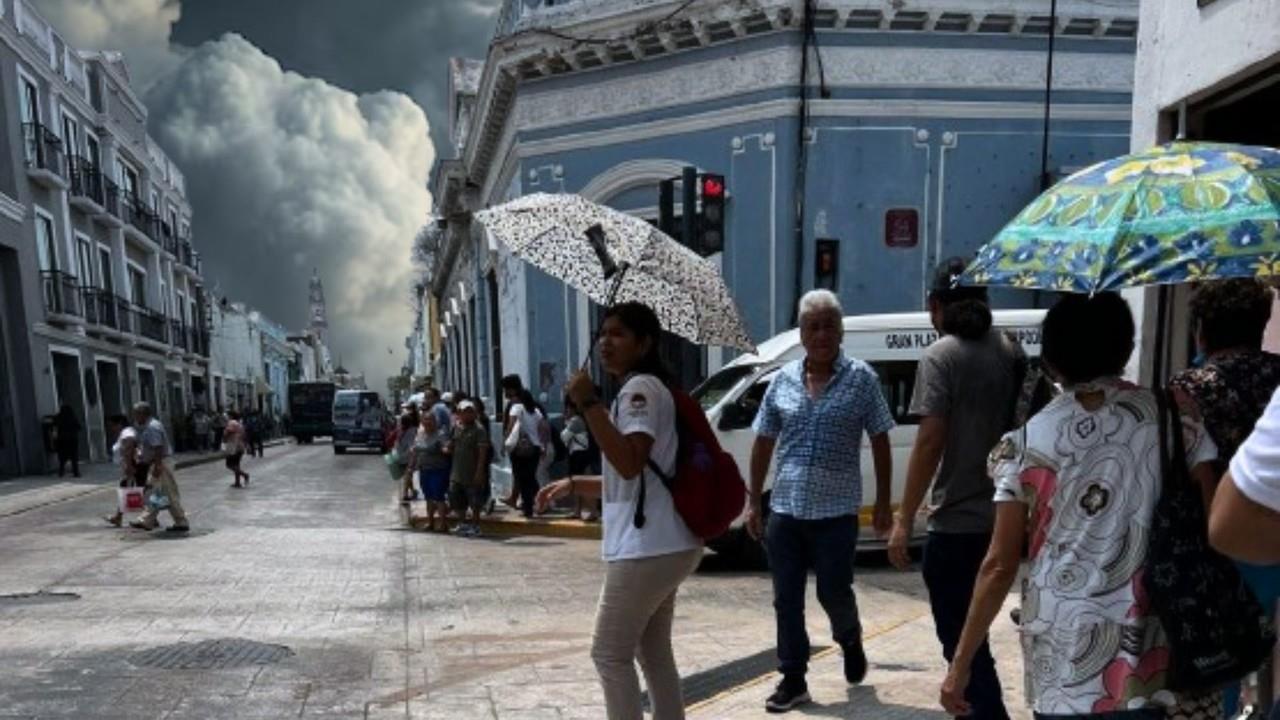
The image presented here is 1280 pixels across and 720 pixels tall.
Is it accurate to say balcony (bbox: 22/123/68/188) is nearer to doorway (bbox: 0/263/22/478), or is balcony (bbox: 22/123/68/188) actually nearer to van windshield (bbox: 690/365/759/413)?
doorway (bbox: 0/263/22/478)

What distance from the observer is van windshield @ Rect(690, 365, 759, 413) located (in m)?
8.16

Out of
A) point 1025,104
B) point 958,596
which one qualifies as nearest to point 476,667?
point 958,596

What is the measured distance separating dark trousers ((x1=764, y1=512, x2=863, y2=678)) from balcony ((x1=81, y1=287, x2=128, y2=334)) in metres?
27.7

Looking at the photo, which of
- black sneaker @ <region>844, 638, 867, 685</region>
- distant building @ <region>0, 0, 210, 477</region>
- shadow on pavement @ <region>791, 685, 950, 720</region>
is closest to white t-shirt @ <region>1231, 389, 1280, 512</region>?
shadow on pavement @ <region>791, 685, 950, 720</region>

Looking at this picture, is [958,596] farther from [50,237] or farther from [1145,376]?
[50,237]

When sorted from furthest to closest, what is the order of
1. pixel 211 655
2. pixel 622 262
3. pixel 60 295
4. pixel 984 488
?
pixel 60 295 < pixel 211 655 < pixel 622 262 < pixel 984 488

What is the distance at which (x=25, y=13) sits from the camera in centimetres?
2323

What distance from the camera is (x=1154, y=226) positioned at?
2111 mm

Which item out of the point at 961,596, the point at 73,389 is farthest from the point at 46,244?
the point at 961,596

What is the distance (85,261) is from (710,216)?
1046 inches

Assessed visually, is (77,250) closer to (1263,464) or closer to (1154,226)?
(1154,226)

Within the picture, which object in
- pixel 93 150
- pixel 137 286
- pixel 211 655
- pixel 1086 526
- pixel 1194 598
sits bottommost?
pixel 211 655

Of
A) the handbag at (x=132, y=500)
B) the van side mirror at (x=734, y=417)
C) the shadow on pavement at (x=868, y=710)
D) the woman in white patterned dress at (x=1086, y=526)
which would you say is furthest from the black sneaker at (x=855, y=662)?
the handbag at (x=132, y=500)

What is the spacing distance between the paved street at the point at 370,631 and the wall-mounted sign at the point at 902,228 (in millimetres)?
6189
